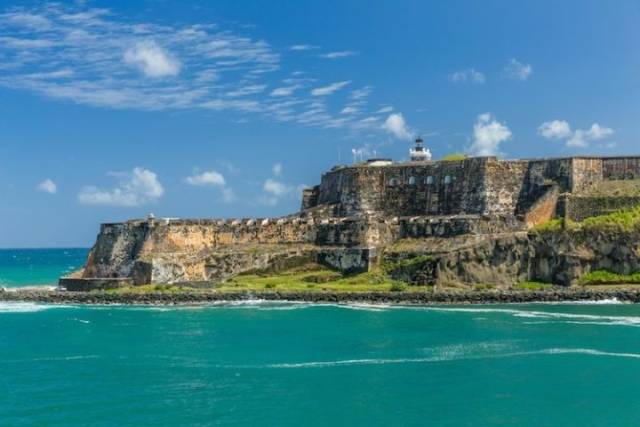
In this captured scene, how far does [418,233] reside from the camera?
6316 cm

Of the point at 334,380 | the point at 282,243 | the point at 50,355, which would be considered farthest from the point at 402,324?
the point at 282,243

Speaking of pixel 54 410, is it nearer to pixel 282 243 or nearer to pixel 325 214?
pixel 282 243

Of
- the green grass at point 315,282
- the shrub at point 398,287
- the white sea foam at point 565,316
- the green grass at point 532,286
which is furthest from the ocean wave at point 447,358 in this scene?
the green grass at point 315,282

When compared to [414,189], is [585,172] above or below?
above

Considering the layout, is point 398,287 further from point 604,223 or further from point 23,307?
point 23,307

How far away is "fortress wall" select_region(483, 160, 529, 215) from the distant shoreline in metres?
10.4

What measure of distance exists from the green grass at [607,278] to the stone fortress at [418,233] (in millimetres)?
521

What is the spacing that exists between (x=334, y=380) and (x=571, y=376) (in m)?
8.43

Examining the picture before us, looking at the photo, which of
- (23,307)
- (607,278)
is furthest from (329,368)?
→ (23,307)

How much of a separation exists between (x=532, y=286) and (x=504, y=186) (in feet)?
34.4

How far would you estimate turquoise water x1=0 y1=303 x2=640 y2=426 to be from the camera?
27406 mm

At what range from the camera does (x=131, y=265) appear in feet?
217

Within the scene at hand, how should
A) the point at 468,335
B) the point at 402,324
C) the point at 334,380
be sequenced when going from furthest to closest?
the point at 402,324
the point at 468,335
the point at 334,380

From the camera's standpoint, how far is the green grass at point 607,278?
56.5m
